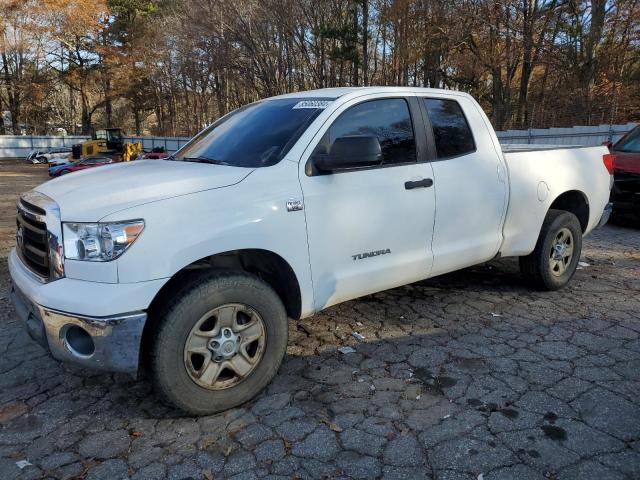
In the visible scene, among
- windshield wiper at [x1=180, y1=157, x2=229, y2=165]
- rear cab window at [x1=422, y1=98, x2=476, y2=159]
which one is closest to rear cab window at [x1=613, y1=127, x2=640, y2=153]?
rear cab window at [x1=422, y1=98, x2=476, y2=159]

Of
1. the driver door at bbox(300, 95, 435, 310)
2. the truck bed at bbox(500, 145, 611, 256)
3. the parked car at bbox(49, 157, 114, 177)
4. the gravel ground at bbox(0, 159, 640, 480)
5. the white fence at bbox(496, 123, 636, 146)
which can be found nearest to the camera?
the gravel ground at bbox(0, 159, 640, 480)

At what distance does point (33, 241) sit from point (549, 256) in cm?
434

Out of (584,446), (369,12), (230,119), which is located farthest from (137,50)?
(584,446)

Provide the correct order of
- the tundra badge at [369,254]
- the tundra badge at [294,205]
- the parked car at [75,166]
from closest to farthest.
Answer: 1. the tundra badge at [294,205]
2. the tundra badge at [369,254]
3. the parked car at [75,166]

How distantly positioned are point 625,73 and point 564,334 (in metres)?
24.9

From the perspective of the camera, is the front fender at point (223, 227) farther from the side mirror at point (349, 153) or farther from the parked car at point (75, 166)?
the parked car at point (75, 166)

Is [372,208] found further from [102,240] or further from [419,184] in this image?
[102,240]

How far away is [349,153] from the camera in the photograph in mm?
3146

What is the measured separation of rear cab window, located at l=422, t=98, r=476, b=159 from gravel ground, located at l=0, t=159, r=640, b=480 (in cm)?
146

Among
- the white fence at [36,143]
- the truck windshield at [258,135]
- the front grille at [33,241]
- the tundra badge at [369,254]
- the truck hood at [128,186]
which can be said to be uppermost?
the white fence at [36,143]

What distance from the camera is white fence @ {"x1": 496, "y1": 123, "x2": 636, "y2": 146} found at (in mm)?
14747

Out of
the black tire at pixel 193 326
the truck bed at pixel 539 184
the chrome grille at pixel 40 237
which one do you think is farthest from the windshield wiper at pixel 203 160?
the truck bed at pixel 539 184

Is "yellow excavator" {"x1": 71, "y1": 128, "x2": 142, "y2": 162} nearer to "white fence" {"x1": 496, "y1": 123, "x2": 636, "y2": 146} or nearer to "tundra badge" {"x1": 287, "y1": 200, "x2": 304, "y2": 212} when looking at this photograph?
"white fence" {"x1": 496, "y1": 123, "x2": 636, "y2": 146}

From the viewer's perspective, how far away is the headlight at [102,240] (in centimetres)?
256
